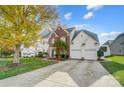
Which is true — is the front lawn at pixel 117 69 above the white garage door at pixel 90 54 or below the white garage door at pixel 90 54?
below

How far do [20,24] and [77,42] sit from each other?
7.93m

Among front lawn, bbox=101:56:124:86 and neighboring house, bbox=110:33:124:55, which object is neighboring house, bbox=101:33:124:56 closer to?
neighboring house, bbox=110:33:124:55

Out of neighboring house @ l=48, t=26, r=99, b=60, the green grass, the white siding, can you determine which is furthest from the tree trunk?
the white siding

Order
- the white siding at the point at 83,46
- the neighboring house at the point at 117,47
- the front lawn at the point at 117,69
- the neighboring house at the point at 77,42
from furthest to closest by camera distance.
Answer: the neighboring house at the point at 117,47 < the white siding at the point at 83,46 < the neighboring house at the point at 77,42 < the front lawn at the point at 117,69

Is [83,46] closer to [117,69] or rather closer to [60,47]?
[60,47]

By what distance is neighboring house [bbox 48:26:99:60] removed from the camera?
51.8 feet

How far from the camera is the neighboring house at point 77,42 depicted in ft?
51.8

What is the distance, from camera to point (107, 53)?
19500 millimetres

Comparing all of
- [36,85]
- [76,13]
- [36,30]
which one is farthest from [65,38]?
[36,85]

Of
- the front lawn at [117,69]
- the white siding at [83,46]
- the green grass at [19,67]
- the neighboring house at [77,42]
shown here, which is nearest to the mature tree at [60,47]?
the neighboring house at [77,42]

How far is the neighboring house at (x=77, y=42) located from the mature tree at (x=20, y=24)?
5.12 metres

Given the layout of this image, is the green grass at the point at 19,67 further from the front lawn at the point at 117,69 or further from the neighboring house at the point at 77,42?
the neighboring house at the point at 77,42
